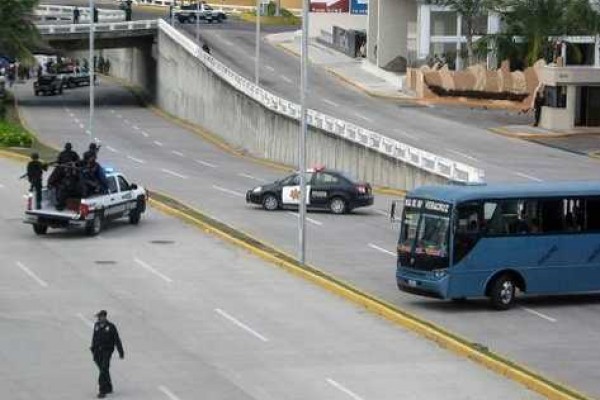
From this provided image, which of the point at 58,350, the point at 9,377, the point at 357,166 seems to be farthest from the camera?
the point at 357,166

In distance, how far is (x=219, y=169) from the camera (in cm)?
6381

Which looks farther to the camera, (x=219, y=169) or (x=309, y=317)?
(x=219, y=169)

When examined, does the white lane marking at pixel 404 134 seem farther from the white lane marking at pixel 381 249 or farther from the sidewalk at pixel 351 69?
the white lane marking at pixel 381 249

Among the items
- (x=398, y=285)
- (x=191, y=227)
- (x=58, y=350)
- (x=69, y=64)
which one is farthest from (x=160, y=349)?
(x=69, y=64)

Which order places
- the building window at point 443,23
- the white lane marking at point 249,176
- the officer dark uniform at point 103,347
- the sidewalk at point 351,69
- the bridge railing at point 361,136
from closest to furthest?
the officer dark uniform at point 103,347 < the bridge railing at point 361,136 < the white lane marking at point 249,176 < the sidewalk at point 351,69 < the building window at point 443,23

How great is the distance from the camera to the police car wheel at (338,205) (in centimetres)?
4700

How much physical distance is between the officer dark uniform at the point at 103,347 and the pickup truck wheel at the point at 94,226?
53.5 feet

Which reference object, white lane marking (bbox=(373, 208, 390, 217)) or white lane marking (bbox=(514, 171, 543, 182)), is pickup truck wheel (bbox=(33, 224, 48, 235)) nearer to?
white lane marking (bbox=(373, 208, 390, 217))

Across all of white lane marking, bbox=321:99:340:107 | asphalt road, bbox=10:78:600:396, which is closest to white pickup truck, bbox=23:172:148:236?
asphalt road, bbox=10:78:600:396

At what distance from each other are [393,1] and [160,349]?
2956 inches

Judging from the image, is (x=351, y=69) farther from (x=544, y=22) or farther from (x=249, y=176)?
(x=249, y=176)

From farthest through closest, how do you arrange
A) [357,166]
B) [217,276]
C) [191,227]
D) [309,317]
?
[357,166] < [191,227] < [217,276] < [309,317]

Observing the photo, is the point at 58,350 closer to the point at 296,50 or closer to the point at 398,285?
the point at 398,285

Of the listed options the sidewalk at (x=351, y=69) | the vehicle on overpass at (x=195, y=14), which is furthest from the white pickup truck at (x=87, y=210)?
the vehicle on overpass at (x=195, y=14)
